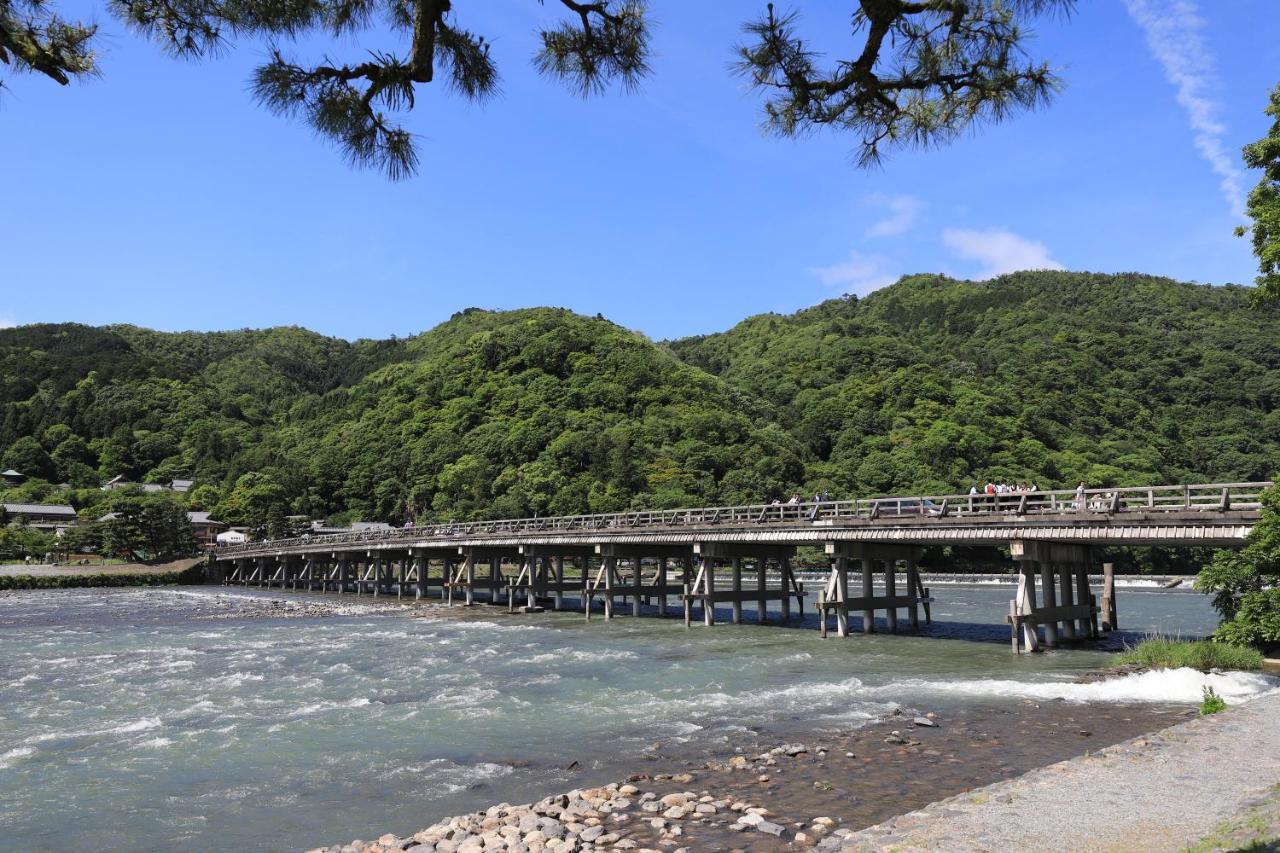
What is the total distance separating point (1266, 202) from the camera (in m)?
19.7

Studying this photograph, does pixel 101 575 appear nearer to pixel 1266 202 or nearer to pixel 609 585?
pixel 609 585

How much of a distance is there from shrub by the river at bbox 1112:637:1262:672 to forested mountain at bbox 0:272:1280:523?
67.7 meters

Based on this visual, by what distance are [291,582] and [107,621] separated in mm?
33234

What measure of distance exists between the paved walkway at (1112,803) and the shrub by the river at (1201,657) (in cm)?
899

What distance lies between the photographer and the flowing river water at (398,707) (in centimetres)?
1074

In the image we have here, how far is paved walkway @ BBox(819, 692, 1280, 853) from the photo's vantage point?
6.33 m

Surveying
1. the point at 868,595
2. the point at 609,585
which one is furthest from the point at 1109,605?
the point at 609,585

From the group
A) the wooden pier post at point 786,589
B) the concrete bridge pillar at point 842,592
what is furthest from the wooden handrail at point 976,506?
the wooden pier post at point 786,589

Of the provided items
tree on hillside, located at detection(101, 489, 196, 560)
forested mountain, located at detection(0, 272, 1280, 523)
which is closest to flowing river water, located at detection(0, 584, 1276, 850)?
tree on hillside, located at detection(101, 489, 196, 560)

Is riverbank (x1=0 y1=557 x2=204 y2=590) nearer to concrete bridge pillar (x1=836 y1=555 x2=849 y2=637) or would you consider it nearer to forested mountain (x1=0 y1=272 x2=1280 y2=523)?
forested mountain (x1=0 y1=272 x2=1280 y2=523)

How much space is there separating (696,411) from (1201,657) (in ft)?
300

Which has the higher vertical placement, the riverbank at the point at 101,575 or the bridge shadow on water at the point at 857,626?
the bridge shadow on water at the point at 857,626

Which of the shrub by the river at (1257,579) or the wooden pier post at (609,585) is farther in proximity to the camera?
the wooden pier post at (609,585)

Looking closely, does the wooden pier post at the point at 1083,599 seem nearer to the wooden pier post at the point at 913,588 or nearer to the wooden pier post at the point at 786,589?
the wooden pier post at the point at 913,588
